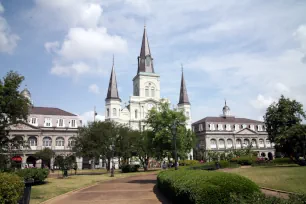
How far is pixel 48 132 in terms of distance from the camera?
187 feet

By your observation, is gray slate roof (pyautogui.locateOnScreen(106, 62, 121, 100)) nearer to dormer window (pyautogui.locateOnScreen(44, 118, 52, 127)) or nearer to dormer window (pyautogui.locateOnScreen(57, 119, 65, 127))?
dormer window (pyautogui.locateOnScreen(57, 119, 65, 127))

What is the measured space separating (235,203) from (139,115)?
59139mm

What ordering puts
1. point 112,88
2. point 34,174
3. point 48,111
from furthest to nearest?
1. point 112,88
2. point 48,111
3. point 34,174

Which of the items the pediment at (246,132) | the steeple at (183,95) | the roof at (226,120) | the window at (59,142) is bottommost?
the window at (59,142)

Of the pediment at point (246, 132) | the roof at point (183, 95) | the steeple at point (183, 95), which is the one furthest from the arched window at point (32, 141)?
the pediment at point (246, 132)

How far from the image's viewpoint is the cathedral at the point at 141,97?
6313cm

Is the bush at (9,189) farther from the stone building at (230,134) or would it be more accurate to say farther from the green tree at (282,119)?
the stone building at (230,134)

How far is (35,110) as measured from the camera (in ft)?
194

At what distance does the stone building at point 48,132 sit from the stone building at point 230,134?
114 feet

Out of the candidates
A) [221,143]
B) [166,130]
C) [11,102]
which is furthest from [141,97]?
[11,102]

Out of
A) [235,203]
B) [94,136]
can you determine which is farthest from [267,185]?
[94,136]

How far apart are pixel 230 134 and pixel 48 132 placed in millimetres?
48910

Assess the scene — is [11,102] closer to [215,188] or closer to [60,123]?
[215,188]

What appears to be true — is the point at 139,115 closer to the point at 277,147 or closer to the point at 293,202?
the point at 277,147
